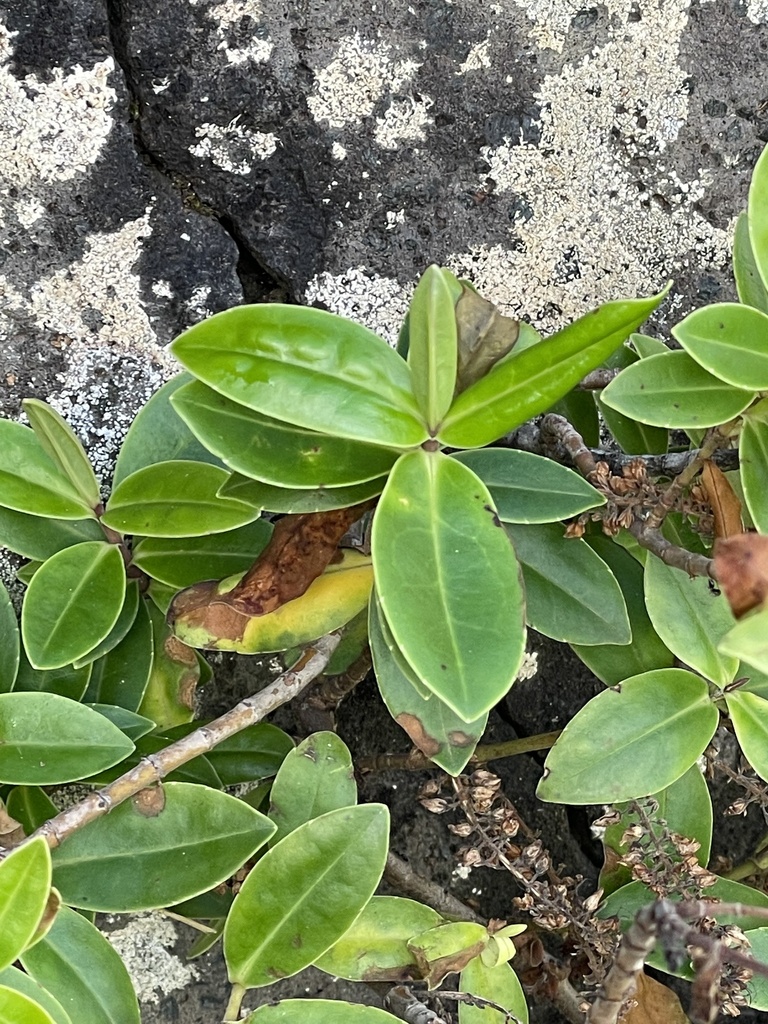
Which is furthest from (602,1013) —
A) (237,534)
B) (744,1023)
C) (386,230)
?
(386,230)

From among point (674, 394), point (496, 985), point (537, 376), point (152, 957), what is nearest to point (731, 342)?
point (674, 394)

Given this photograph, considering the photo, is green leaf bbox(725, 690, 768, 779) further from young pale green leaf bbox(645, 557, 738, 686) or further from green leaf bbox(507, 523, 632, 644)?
green leaf bbox(507, 523, 632, 644)

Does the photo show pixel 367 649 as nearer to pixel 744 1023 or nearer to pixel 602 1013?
pixel 602 1013

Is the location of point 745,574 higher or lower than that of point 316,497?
higher

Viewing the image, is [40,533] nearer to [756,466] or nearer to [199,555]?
[199,555]

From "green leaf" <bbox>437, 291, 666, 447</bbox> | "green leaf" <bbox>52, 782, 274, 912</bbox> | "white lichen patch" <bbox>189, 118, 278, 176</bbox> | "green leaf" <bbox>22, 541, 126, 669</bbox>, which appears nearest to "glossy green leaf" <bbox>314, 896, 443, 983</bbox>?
"green leaf" <bbox>52, 782, 274, 912</bbox>

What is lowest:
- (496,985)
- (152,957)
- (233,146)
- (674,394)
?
(152,957)
